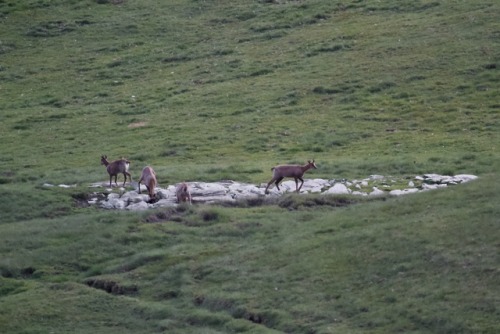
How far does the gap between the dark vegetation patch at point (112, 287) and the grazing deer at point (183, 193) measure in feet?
19.6

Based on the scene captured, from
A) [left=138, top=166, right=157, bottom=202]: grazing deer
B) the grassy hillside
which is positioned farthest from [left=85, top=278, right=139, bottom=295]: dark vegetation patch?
[left=138, top=166, right=157, bottom=202]: grazing deer

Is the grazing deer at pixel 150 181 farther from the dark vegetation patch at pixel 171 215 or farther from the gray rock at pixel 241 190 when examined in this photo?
the dark vegetation patch at pixel 171 215

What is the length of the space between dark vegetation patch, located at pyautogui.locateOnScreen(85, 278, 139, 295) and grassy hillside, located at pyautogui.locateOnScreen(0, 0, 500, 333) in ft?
0.21

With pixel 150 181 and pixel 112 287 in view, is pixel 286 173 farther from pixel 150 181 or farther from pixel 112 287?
pixel 112 287

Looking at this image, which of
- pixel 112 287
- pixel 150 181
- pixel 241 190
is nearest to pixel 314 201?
pixel 241 190

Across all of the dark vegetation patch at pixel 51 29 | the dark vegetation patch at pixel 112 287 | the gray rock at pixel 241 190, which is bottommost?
the dark vegetation patch at pixel 112 287

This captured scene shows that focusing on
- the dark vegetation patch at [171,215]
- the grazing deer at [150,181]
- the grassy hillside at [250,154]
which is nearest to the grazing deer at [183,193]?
the dark vegetation patch at [171,215]

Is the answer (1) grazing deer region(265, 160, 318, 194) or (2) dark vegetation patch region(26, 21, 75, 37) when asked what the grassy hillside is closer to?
(2) dark vegetation patch region(26, 21, 75, 37)

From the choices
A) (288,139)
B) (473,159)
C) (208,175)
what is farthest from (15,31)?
(473,159)

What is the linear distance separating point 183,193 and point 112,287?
6.46 meters

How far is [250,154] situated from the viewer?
142 ft

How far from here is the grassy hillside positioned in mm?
25688

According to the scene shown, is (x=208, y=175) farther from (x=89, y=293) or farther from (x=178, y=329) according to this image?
(x=178, y=329)

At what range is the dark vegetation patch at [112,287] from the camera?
28.2 meters
